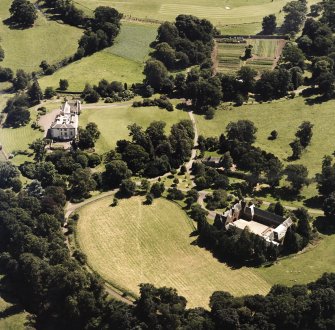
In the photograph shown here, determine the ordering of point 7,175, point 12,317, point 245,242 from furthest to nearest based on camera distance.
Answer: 1. point 7,175
2. point 245,242
3. point 12,317

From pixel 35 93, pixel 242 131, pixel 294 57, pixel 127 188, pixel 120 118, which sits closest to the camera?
pixel 127 188

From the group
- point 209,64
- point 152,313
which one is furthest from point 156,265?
point 209,64

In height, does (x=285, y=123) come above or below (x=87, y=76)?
below

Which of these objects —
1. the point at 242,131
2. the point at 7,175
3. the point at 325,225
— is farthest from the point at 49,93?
the point at 325,225

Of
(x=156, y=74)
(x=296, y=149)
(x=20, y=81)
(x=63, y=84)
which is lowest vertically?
(x=296, y=149)

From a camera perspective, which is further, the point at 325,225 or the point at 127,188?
the point at 127,188

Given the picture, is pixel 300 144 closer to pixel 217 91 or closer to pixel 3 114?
pixel 217 91

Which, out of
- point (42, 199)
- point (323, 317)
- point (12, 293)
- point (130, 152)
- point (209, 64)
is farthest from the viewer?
point (209, 64)

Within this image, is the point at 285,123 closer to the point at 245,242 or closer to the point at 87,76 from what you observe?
the point at 245,242
